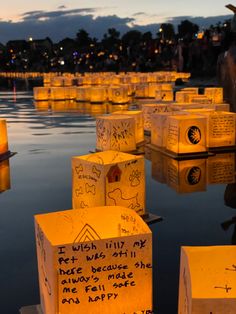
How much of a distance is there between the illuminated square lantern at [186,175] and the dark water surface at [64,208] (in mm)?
70

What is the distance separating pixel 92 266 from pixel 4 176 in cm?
1217

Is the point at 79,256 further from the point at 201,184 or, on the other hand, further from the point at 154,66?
the point at 154,66

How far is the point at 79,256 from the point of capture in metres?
6.24

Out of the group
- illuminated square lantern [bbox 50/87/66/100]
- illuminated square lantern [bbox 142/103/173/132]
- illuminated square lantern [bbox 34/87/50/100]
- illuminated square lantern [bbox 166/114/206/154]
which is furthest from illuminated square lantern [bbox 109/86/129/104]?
illuminated square lantern [bbox 166/114/206/154]

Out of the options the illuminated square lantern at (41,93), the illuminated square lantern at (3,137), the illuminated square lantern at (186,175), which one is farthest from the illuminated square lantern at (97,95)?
the illuminated square lantern at (186,175)

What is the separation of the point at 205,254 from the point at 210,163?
1400 cm

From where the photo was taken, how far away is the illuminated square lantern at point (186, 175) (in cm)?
1584

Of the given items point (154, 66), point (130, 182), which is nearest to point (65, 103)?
point (130, 182)

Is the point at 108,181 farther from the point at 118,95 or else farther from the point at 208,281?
the point at 118,95

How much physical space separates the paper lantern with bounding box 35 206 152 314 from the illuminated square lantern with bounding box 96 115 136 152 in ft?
46.4

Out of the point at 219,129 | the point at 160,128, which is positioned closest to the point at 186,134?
the point at 160,128

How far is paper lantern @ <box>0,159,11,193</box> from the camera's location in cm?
1636

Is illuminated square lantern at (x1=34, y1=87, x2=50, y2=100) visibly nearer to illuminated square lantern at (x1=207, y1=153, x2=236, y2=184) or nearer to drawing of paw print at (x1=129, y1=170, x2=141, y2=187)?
illuminated square lantern at (x1=207, y1=153, x2=236, y2=184)

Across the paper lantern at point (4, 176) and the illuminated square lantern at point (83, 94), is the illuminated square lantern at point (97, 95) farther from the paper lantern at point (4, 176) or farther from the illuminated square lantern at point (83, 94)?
the paper lantern at point (4, 176)
